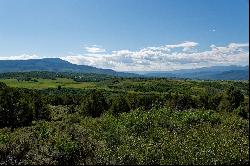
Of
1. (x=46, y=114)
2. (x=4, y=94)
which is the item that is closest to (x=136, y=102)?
(x=46, y=114)

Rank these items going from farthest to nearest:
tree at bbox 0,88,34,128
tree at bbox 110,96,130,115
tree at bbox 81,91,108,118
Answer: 1. tree at bbox 110,96,130,115
2. tree at bbox 81,91,108,118
3. tree at bbox 0,88,34,128

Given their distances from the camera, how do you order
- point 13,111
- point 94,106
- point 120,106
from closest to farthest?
1. point 13,111
2. point 94,106
3. point 120,106

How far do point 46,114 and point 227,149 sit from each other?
48.0m

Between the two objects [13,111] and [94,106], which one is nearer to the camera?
[13,111]

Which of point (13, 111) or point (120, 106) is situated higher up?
point (13, 111)

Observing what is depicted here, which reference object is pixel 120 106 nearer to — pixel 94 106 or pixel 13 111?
pixel 94 106

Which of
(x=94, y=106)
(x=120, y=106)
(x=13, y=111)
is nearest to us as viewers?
(x=13, y=111)

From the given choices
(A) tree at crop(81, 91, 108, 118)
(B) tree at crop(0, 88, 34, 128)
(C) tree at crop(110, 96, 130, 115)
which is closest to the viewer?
(B) tree at crop(0, 88, 34, 128)

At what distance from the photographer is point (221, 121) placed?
858 inches

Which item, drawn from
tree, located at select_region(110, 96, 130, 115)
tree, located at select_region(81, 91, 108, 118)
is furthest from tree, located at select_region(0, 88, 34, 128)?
tree, located at select_region(110, 96, 130, 115)

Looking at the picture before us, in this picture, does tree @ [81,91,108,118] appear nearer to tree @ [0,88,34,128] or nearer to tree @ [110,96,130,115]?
tree @ [110,96,130,115]

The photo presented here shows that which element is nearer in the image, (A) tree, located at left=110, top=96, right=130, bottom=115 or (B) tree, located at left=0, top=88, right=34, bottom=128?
(B) tree, located at left=0, top=88, right=34, bottom=128

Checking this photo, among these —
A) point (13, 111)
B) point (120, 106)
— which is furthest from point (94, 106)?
point (13, 111)

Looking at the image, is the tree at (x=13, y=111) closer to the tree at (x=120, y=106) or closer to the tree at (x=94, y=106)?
the tree at (x=94, y=106)
